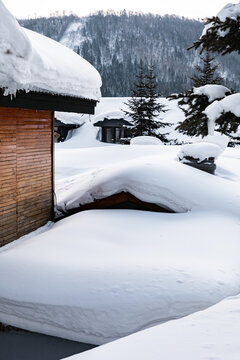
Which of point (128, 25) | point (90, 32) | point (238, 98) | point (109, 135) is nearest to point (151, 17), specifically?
point (128, 25)

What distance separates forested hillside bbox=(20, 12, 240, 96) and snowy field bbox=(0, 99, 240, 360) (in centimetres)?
10196

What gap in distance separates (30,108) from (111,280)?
10.3 feet

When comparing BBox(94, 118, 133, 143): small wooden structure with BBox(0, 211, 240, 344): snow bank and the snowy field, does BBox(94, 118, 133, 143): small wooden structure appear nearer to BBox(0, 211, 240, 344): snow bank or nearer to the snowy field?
the snowy field

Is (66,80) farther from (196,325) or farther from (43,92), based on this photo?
(196,325)

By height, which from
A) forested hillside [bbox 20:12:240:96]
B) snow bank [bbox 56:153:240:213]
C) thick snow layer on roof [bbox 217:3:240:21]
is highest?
forested hillside [bbox 20:12:240:96]

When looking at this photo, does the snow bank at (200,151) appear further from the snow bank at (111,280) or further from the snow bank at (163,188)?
the snow bank at (111,280)

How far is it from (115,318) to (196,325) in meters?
2.10

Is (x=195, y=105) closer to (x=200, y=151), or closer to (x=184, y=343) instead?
(x=200, y=151)

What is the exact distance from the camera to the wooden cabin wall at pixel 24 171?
7375 mm

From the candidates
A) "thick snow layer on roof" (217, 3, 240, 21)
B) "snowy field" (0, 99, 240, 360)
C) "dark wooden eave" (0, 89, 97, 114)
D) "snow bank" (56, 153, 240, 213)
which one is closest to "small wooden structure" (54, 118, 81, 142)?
"snow bank" (56, 153, 240, 213)

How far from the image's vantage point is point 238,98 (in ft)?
23.7

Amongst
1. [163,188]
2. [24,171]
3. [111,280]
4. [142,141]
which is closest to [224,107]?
[163,188]

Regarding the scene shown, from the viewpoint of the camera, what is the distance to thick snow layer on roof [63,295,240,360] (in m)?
2.02

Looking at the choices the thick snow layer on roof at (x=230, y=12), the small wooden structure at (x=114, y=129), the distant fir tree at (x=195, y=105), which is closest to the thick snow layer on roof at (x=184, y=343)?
the distant fir tree at (x=195, y=105)
